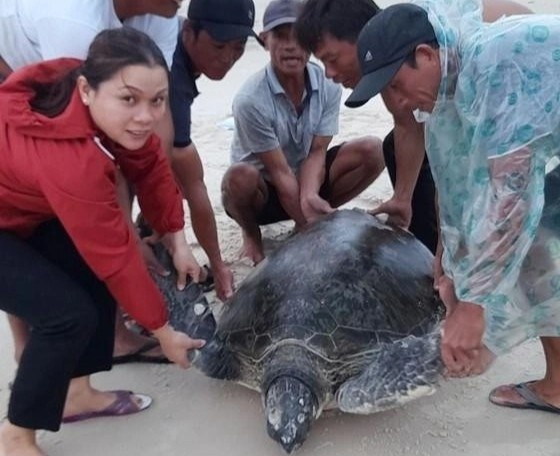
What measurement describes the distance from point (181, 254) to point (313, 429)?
26.1 inches

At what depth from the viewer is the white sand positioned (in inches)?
85.2

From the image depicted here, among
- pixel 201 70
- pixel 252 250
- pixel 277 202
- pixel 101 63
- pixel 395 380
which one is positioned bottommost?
pixel 252 250

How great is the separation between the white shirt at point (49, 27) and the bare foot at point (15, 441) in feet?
3.33

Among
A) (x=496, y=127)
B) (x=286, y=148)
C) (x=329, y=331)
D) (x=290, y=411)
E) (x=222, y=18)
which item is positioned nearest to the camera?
(x=496, y=127)

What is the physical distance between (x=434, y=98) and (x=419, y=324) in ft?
2.67

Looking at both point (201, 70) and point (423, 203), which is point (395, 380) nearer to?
point (423, 203)

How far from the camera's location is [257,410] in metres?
2.37

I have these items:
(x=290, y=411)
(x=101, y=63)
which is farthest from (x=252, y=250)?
(x=101, y=63)

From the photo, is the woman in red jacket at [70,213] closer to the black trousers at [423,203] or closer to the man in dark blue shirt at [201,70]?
the man in dark blue shirt at [201,70]

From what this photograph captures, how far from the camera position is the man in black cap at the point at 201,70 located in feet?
9.27

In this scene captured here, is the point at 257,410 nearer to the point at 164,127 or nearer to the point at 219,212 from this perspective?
the point at 164,127

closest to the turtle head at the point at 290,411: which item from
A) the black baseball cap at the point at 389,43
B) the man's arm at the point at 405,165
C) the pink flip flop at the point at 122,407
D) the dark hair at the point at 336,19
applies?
the pink flip flop at the point at 122,407

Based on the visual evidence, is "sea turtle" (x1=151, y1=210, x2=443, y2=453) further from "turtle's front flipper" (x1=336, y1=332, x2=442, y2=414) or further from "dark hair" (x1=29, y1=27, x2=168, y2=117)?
"dark hair" (x1=29, y1=27, x2=168, y2=117)

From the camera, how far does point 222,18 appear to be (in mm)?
2824
